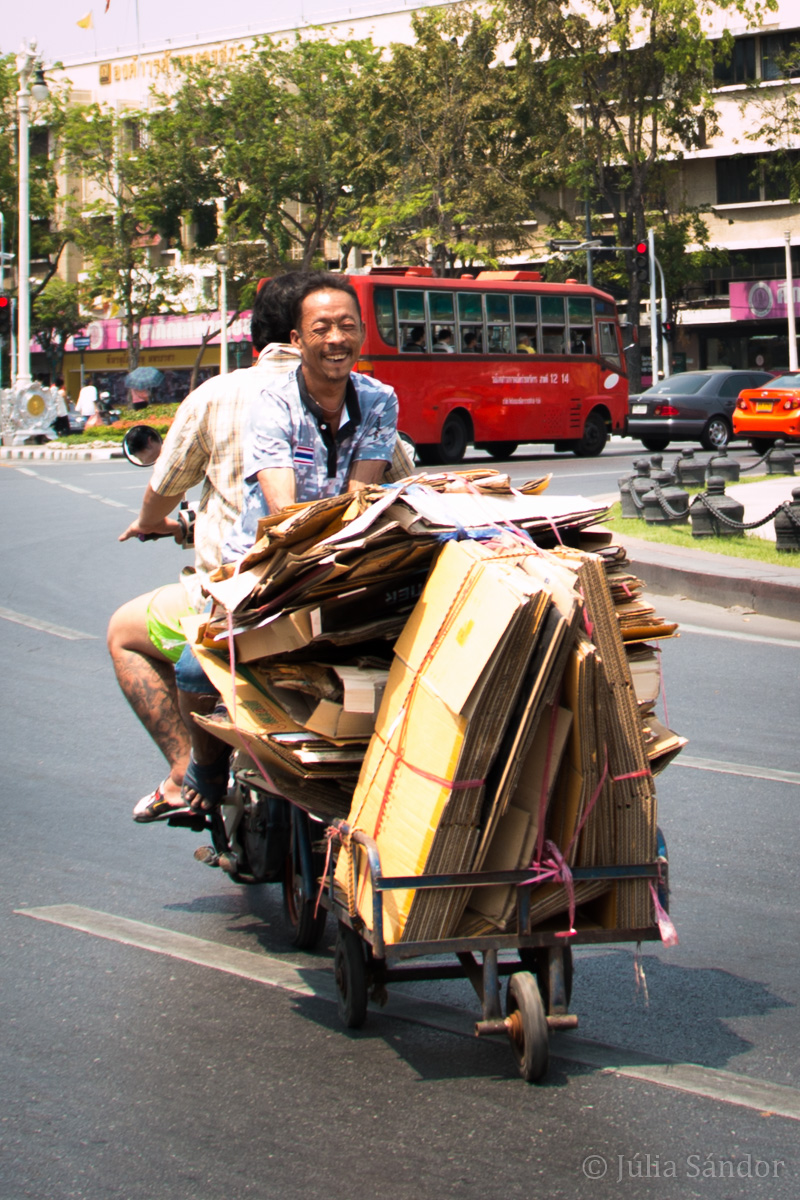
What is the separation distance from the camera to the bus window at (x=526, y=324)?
87.0ft

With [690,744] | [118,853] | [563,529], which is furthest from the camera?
[690,744]

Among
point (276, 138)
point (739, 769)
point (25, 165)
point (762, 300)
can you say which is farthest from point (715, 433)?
point (762, 300)

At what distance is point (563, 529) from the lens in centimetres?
342

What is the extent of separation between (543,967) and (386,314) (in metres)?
22.0

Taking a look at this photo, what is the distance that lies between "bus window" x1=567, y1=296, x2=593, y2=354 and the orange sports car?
3136 mm

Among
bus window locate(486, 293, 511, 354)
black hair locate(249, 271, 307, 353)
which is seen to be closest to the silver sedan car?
bus window locate(486, 293, 511, 354)

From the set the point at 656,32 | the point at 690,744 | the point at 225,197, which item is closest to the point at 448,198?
the point at 656,32

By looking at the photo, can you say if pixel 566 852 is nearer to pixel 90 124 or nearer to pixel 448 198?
pixel 448 198

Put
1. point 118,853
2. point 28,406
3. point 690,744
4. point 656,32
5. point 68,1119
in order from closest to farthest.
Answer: point 68,1119
point 118,853
point 690,744
point 28,406
point 656,32

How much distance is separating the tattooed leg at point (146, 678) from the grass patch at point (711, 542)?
22.9ft

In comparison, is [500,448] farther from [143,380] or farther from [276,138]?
[276,138]

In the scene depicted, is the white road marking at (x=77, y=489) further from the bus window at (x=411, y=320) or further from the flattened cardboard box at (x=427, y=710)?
the flattened cardboard box at (x=427, y=710)

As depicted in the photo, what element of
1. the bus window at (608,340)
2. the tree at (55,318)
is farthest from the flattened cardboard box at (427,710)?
the tree at (55,318)

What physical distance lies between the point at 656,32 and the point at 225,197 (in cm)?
1714
